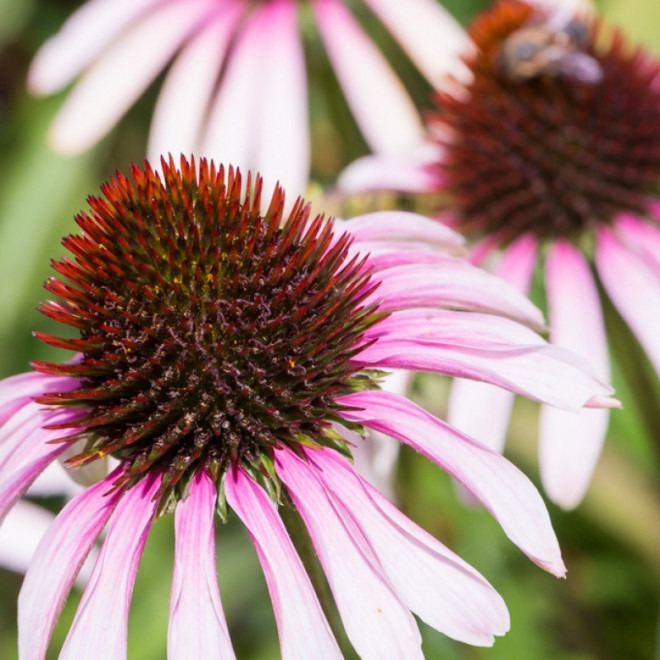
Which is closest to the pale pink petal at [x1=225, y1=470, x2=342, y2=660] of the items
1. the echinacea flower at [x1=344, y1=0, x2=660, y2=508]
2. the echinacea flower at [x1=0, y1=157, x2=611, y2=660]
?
the echinacea flower at [x1=0, y1=157, x2=611, y2=660]

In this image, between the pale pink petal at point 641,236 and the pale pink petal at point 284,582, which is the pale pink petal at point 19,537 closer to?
the pale pink petal at point 284,582

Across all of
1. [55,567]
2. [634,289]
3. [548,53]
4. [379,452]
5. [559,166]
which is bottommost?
[55,567]

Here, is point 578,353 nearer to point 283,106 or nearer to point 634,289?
point 634,289

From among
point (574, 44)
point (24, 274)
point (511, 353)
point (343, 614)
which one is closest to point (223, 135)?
point (574, 44)

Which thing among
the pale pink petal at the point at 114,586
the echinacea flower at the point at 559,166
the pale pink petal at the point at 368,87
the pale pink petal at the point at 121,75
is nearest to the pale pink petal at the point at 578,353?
the echinacea flower at the point at 559,166

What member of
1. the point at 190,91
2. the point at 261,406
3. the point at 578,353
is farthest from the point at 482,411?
the point at 190,91

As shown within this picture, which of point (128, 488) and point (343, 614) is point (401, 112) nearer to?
point (128, 488)

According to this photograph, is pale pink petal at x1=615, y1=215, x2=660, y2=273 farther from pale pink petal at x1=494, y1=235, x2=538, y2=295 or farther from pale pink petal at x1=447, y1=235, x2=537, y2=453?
pale pink petal at x1=447, y1=235, x2=537, y2=453
